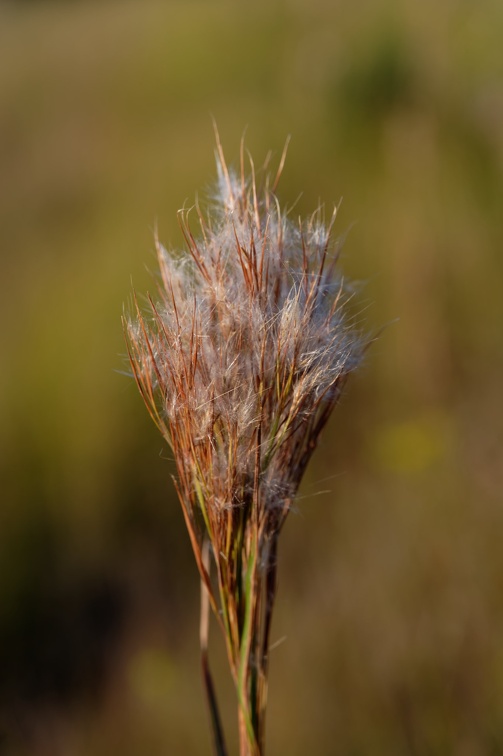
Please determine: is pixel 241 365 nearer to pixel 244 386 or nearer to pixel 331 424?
pixel 244 386

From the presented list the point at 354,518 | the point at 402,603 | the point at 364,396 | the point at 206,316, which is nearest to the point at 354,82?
the point at 364,396

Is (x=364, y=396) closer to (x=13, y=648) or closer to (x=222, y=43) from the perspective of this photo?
(x=13, y=648)

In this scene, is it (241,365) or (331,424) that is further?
(331,424)

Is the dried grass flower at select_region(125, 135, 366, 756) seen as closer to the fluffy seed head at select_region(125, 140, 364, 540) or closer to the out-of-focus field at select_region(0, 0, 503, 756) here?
the fluffy seed head at select_region(125, 140, 364, 540)

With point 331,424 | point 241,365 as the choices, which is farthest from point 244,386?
point 331,424

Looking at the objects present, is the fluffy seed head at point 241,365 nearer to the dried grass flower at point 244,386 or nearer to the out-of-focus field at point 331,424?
the dried grass flower at point 244,386

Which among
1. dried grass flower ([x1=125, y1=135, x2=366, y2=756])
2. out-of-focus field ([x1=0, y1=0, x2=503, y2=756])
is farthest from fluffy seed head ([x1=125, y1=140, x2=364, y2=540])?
out-of-focus field ([x1=0, y1=0, x2=503, y2=756])
